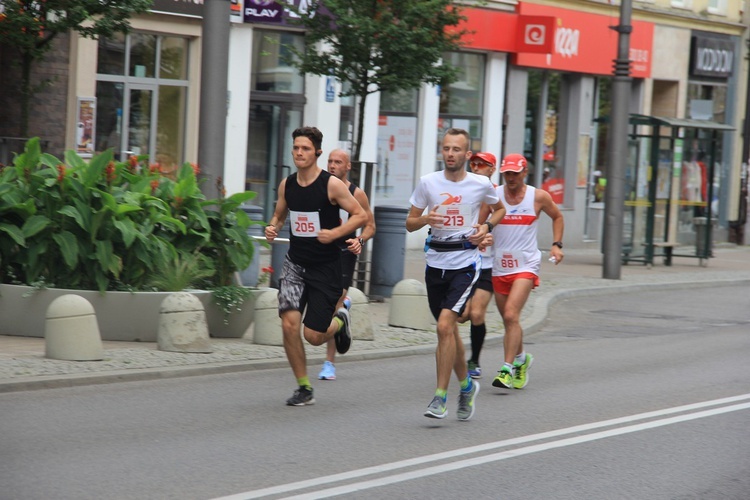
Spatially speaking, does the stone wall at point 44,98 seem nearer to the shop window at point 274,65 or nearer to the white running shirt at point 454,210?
the shop window at point 274,65

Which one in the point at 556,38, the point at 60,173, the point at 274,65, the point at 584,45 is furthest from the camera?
the point at 584,45

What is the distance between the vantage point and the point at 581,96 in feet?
93.7

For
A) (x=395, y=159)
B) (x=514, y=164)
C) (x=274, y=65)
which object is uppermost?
(x=274, y=65)

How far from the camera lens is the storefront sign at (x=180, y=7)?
65.3 ft

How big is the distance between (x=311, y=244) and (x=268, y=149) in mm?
13596

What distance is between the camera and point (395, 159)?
81.1ft

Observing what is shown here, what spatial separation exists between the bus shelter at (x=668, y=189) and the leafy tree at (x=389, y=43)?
7829mm

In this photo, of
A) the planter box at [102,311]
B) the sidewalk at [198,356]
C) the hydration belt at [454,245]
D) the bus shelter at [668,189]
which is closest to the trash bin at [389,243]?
the sidewalk at [198,356]

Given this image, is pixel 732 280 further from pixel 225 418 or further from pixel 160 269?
pixel 225 418

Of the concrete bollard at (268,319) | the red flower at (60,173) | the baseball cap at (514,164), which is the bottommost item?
the concrete bollard at (268,319)

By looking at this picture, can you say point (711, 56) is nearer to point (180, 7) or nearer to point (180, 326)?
point (180, 7)

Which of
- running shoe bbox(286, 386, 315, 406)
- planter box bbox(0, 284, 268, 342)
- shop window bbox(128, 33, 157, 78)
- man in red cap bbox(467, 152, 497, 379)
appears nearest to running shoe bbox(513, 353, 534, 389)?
man in red cap bbox(467, 152, 497, 379)

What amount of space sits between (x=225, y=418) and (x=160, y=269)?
3.46 meters

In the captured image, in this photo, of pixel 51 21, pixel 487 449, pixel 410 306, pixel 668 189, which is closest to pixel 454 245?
pixel 487 449
